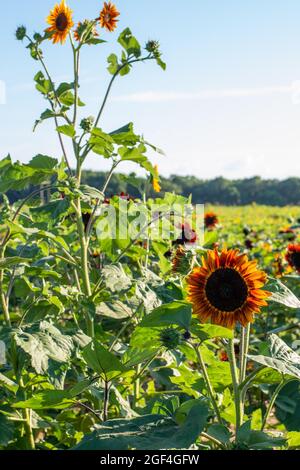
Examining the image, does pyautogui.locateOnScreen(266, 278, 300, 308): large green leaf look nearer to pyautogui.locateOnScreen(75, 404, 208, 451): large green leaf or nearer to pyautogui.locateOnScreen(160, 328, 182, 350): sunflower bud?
pyautogui.locateOnScreen(160, 328, 182, 350): sunflower bud

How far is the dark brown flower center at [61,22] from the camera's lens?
2.56 meters

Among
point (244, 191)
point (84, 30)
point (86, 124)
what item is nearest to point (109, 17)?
point (84, 30)

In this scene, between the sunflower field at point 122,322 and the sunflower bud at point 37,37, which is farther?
the sunflower bud at point 37,37

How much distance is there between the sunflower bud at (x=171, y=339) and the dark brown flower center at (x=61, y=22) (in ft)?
5.20

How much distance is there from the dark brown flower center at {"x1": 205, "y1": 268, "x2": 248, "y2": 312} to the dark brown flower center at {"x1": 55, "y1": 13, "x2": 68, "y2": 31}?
1519 mm

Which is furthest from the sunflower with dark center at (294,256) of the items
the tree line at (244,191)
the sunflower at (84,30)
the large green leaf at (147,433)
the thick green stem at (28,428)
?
the tree line at (244,191)

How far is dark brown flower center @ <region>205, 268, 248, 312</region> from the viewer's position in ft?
4.96

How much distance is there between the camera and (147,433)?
1.29 m

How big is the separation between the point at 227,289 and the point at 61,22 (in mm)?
1588

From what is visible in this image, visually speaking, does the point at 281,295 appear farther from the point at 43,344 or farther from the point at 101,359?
the point at 43,344

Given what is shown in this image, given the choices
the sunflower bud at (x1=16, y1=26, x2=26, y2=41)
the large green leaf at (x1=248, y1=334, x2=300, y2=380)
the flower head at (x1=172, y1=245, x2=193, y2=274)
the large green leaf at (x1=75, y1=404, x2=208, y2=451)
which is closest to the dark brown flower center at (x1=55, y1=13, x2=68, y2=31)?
the sunflower bud at (x1=16, y1=26, x2=26, y2=41)

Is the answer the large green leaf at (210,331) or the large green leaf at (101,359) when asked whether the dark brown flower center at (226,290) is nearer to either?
the large green leaf at (210,331)

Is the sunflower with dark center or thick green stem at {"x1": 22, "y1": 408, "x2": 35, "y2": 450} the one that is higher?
the sunflower with dark center

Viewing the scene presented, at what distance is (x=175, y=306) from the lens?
1454mm
